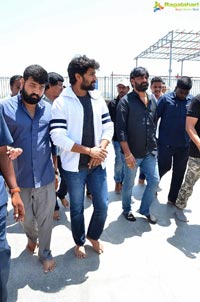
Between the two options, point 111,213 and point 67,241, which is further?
point 111,213

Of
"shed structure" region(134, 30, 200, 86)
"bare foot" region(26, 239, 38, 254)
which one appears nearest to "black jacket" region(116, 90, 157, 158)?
"bare foot" region(26, 239, 38, 254)

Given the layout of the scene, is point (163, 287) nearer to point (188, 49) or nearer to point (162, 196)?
point (162, 196)

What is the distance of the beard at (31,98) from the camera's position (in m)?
2.17

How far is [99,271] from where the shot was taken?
97.6 inches

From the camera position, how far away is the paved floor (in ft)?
7.16

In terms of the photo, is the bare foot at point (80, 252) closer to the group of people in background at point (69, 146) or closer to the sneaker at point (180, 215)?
the group of people in background at point (69, 146)

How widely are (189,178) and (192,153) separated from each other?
0.33m

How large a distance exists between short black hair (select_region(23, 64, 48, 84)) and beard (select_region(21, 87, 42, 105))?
0.37 ft

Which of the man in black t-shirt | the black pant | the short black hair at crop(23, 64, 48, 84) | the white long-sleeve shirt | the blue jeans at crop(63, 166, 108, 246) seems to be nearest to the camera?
the short black hair at crop(23, 64, 48, 84)

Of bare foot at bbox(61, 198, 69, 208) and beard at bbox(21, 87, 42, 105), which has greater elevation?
beard at bbox(21, 87, 42, 105)

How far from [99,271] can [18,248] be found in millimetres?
961

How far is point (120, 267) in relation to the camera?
8.31 feet

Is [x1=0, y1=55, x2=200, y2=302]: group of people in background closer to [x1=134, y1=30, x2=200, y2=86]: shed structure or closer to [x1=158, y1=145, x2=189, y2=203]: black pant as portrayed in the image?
[x1=158, y1=145, x2=189, y2=203]: black pant

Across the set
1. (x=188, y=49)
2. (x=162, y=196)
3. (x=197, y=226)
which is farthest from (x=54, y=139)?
(x=188, y=49)
